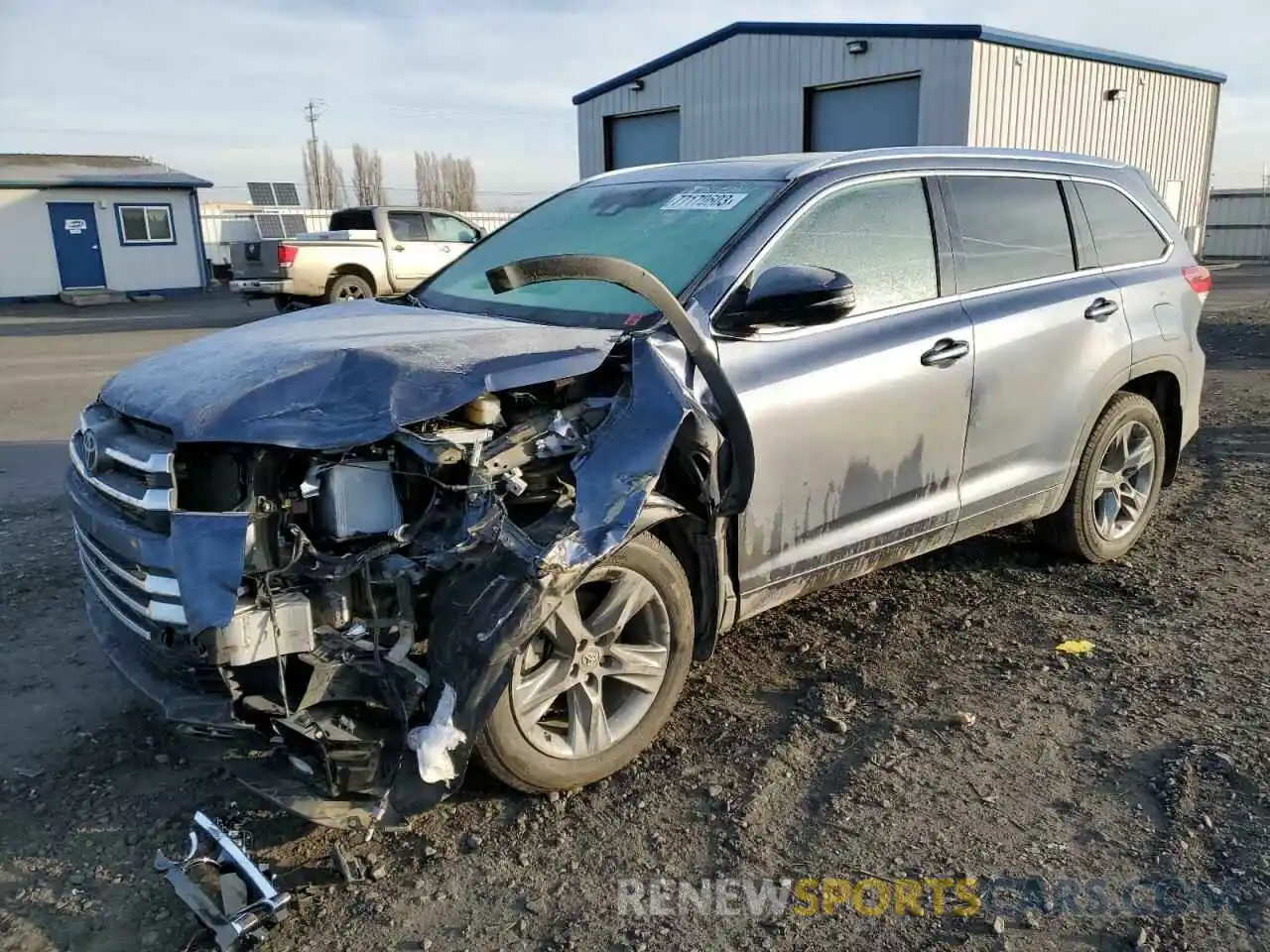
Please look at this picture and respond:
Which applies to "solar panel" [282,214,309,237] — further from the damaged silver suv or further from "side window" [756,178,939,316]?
"side window" [756,178,939,316]

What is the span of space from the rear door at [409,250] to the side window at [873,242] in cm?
1430

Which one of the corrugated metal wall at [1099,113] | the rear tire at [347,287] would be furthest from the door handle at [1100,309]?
the rear tire at [347,287]

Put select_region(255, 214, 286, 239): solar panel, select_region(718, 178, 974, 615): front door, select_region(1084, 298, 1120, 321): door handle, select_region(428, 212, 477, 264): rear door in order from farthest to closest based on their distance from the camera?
select_region(255, 214, 286, 239): solar panel, select_region(428, 212, 477, 264): rear door, select_region(1084, 298, 1120, 321): door handle, select_region(718, 178, 974, 615): front door

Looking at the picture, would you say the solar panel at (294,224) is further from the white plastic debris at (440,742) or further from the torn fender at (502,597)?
the white plastic debris at (440,742)

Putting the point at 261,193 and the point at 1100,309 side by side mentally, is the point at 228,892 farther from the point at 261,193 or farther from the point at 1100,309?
the point at 261,193

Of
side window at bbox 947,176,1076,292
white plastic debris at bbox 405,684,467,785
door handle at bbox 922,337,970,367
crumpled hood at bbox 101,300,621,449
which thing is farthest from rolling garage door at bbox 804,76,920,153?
white plastic debris at bbox 405,684,467,785

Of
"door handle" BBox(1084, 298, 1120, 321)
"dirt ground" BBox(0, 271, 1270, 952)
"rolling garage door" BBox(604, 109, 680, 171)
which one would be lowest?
"dirt ground" BBox(0, 271, 1270, 952)

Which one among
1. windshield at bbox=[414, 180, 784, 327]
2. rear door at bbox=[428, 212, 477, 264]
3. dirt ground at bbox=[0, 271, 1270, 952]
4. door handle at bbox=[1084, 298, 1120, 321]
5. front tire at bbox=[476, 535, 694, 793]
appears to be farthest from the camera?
rear door at bbox=[428, 212, 477, 264]

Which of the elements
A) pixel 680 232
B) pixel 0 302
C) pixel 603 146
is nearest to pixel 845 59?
pixel 603 146

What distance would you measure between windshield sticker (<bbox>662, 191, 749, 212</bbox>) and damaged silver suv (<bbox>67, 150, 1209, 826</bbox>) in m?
0.02

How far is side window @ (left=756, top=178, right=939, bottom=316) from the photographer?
142 inches

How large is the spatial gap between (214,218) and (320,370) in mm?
31118

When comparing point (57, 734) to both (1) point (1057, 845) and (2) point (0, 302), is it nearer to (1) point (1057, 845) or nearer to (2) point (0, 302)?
(1) point (1057, 845)

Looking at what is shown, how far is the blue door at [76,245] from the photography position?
958 inches
